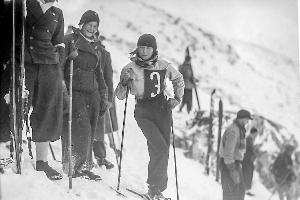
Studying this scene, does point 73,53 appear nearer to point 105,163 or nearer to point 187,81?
point 105,163

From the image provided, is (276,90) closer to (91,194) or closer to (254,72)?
(254,72)

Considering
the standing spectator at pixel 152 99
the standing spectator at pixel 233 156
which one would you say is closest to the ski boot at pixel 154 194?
the standing spectator at pixel 152 99

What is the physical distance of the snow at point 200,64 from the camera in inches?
127

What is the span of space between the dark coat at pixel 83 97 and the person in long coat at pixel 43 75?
0.27 meters

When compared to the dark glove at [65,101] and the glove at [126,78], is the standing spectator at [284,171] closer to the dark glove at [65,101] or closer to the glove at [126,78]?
the glove at [126,78]

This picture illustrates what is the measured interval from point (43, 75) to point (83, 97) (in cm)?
49

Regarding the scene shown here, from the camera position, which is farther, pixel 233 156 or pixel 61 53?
pixel 233 156

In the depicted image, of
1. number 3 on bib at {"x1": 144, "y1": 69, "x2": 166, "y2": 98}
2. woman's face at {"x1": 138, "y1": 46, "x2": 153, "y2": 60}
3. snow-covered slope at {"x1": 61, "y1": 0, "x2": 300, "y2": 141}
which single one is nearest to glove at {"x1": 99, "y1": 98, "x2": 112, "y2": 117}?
number 3 on bib at {"x1": 144, "y1": 69, "x2": 166, "y2": 98}

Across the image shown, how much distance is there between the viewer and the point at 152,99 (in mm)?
3668

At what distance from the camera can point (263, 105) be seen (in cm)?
1221

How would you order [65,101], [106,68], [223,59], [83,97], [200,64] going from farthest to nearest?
1. [223,59]
2. [200,64]
3. [106,68]
4. [83,97]
5. [65,101]

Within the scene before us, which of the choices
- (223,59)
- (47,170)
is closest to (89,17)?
(47,170)

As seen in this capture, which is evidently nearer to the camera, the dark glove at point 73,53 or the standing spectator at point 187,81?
the dark glove at point 73,53

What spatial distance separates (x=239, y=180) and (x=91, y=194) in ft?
7.55
